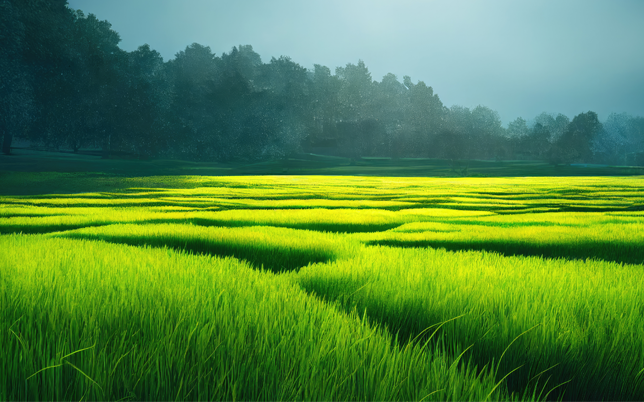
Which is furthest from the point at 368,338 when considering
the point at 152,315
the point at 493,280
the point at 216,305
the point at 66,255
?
the point at 66,255

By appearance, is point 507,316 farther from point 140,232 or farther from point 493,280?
point 140,232

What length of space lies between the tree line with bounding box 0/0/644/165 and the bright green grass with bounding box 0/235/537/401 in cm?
3262

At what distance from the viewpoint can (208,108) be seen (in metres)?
56.5

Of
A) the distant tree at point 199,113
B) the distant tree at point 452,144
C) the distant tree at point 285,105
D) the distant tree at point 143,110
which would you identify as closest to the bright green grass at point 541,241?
the distant tree at point 143,110

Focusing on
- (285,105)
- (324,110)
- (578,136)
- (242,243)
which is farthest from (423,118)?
(242,243)

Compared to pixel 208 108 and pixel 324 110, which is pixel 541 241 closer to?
pixel 208 108

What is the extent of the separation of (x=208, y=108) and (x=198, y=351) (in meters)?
57.8

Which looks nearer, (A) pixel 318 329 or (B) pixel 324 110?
(A) pixel 318 329

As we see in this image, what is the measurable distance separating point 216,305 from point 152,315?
1.05 ft

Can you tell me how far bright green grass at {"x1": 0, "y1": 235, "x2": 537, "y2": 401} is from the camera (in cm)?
140

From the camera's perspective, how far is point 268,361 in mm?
1570


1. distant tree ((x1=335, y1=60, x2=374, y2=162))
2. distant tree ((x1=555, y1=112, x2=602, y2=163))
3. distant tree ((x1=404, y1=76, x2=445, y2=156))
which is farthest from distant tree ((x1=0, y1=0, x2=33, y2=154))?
distant tree ((x1=555, y1=112, x2=602, y2=163))

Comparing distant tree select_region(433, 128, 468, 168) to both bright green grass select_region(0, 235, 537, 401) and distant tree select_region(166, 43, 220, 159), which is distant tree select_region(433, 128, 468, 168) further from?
bright green grass select_region(0, 235, 537, 401)

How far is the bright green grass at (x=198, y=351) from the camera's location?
1399 mm
